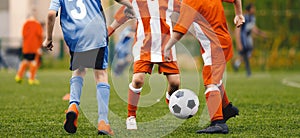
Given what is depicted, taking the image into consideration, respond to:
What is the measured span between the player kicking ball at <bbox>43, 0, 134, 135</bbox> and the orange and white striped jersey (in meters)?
0.56

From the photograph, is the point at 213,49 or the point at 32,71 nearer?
the point at 213,49

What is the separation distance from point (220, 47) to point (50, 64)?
2434 cm

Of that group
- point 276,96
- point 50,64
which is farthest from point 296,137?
point 50,64

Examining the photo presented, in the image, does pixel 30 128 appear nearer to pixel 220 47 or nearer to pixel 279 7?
pixel 220 47

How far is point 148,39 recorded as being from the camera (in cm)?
703

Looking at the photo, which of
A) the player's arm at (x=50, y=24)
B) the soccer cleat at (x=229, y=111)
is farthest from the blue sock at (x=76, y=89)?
the soccer cleat at (x=229, y=111)

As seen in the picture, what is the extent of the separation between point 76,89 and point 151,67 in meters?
0.94

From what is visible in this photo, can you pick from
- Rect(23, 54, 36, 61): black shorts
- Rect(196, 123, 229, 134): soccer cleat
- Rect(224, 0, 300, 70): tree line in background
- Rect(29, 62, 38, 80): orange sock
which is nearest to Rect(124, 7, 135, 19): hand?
Rect(196, 123, 229, 134): soccer cleat

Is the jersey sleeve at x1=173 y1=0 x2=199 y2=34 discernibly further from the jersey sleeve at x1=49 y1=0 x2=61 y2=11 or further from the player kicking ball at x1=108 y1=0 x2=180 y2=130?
the jersey sleeve at x1=49 y1=0 x2=61 y2=11

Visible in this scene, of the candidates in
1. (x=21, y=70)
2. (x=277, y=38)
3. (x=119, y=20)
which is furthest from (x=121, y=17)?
(x=277, y=38)

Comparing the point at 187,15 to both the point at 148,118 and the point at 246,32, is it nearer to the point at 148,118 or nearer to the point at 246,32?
the point at 148,118

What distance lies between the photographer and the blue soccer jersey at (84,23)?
20.8ft

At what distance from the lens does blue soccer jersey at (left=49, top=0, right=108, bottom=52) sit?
633 cm

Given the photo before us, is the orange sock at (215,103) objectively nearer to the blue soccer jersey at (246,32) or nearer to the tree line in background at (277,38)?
the blue soccer jersey at (246,32)
